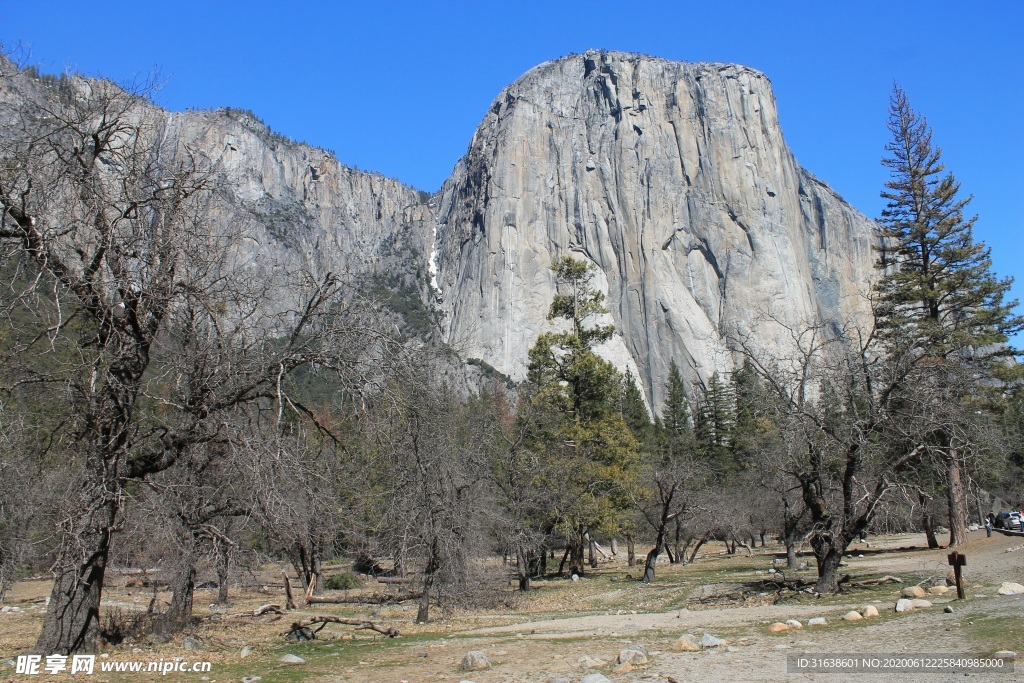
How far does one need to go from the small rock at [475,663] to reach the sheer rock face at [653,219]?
340 ft

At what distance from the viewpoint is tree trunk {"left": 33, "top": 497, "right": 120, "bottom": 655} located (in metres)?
8.68

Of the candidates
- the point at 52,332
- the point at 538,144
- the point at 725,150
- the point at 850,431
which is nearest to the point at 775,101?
the point at 725,150

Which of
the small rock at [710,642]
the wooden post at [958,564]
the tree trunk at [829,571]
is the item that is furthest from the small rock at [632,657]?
the tree trunk at [829,571]

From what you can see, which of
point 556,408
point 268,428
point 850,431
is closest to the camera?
point 268,428

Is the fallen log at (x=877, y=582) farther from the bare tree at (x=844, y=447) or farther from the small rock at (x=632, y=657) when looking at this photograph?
the small rock at (x=632, y=657)

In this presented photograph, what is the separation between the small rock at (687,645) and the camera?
31.3ft

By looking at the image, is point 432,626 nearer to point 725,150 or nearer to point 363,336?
point 363,336

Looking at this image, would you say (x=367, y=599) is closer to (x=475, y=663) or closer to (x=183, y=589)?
A: (x=183, y=589)

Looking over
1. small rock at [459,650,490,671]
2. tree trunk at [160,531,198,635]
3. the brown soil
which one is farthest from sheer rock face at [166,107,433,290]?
small rock at [459,650,490,671]

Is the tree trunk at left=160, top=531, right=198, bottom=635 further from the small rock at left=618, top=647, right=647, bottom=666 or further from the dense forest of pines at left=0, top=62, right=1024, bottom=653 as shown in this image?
the small rock at left=618, top=647, right=647, bottom=666

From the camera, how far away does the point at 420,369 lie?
10.8 meters

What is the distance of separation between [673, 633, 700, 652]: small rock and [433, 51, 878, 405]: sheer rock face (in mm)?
102119

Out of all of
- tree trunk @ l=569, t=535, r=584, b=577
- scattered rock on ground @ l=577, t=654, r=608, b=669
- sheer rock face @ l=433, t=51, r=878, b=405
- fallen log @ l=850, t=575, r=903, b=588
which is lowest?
tree trunk @ l=569, t=535, r=584, b=577

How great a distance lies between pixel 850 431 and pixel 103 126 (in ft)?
43.4
